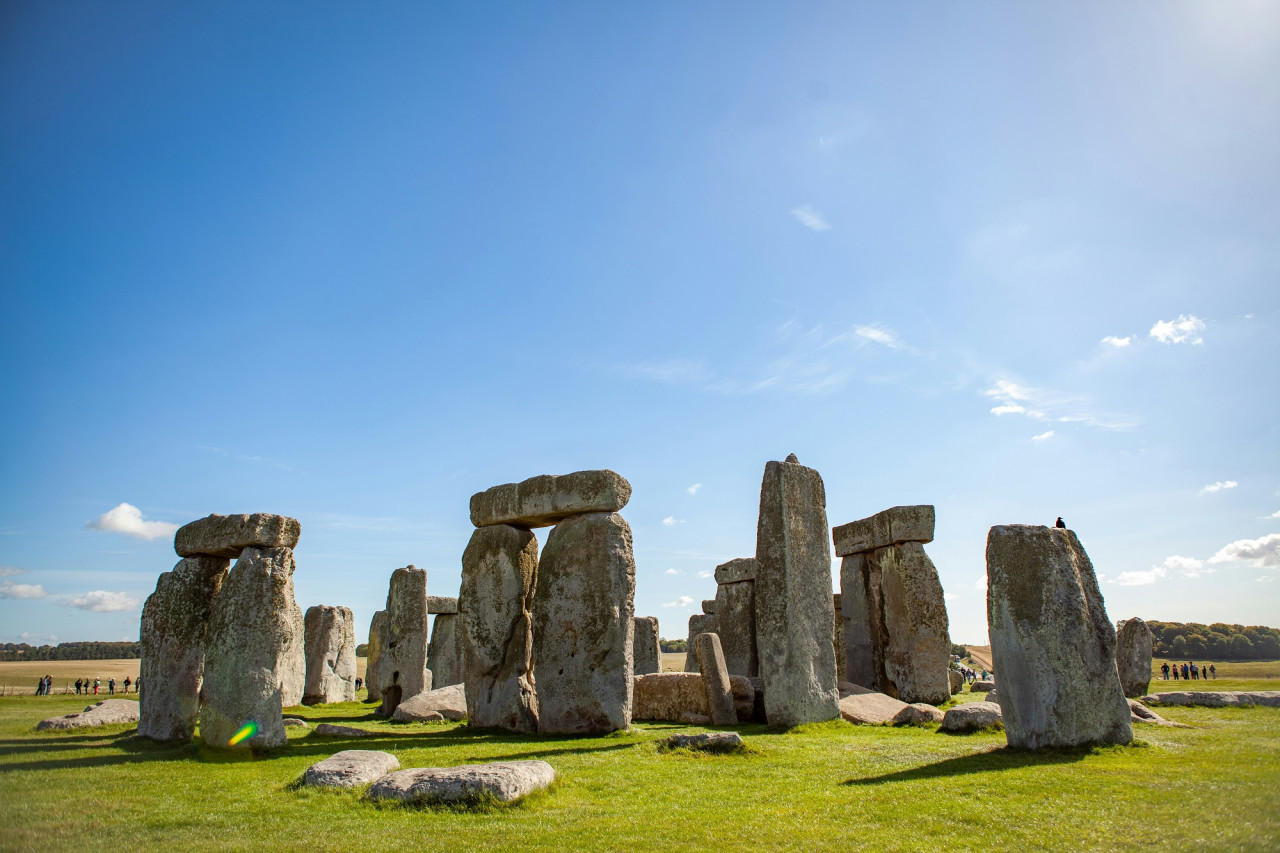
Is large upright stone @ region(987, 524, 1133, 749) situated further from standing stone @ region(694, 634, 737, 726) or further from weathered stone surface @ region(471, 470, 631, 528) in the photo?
weathered stone surface @ region(471, 470, 631, 528)

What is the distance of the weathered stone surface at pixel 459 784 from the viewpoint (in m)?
5.89

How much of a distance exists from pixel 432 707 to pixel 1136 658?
1315 centimetres

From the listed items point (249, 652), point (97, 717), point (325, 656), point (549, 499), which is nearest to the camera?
point (249, 652)

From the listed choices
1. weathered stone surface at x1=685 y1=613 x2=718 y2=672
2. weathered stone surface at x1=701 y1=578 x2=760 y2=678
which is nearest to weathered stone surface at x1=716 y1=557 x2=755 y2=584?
weathered stone surface at x1=701 y1=578 x2=760 y2=678

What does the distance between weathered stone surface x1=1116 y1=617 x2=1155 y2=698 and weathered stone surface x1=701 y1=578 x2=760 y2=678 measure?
7.37 metres

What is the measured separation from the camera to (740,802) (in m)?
6.06

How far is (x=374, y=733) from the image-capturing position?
1152 centimetres

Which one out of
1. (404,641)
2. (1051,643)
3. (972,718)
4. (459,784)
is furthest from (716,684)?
(404,641)

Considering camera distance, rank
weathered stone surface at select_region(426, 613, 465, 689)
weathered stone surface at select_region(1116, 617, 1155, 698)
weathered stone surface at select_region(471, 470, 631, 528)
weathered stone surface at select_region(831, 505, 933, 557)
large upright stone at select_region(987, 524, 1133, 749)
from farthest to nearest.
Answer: weathered stone surface at select_region(426, 613, 465, 689), weathered stone surface at select_region(831, 505, 933, 557), weathered stone surface at select_region(1116, 617, 1155, 698), weathered stone surface at select_region(471, 470, 631, 528), large upright stone at select_region(987, 524, 1133, 749)

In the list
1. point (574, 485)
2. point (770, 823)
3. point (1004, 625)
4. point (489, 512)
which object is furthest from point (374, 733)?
point (1004, 625)

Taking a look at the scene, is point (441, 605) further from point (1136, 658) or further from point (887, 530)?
point (1136, 658)

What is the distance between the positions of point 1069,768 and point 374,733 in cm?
947

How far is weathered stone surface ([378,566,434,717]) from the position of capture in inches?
638

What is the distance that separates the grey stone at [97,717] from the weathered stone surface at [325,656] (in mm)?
7835
